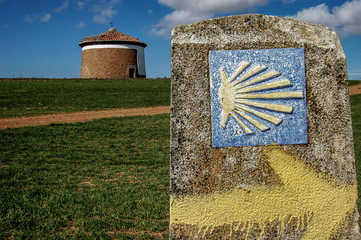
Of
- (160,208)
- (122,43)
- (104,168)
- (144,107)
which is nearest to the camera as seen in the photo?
(160,208)

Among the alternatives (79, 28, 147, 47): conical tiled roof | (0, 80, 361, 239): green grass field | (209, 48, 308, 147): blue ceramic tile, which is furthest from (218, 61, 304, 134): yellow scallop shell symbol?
(79, 28, 147, 47): conical tiled roof

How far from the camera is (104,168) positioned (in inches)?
257

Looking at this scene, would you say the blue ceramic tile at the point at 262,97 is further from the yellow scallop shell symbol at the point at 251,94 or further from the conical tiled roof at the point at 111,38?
the conical tiled roof at the point at 111,38

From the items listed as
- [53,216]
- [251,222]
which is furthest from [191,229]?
[53,216]

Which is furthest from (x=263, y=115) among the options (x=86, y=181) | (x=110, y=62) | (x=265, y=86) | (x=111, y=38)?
(x=111, y=38)

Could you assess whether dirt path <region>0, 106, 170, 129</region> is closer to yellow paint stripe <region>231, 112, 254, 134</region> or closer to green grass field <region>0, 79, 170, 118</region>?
green grass field <region>0, 79, 170, 118</region>

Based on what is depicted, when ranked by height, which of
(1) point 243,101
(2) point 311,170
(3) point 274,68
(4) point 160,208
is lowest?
(4) point 160,208

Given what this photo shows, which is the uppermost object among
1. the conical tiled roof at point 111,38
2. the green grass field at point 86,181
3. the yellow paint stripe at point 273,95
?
the conical tiled roof at point 111,38

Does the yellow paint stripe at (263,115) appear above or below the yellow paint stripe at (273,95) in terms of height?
below

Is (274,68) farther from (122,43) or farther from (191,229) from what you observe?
(122,43)

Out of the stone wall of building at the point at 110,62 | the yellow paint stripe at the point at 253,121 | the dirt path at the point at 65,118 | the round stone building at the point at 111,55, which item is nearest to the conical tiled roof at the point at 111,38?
the round stone building at the point at 111,55

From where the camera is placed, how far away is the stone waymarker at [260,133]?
2.46 metres

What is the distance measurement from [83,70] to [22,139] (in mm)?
23576

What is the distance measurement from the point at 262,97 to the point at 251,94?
9cm
